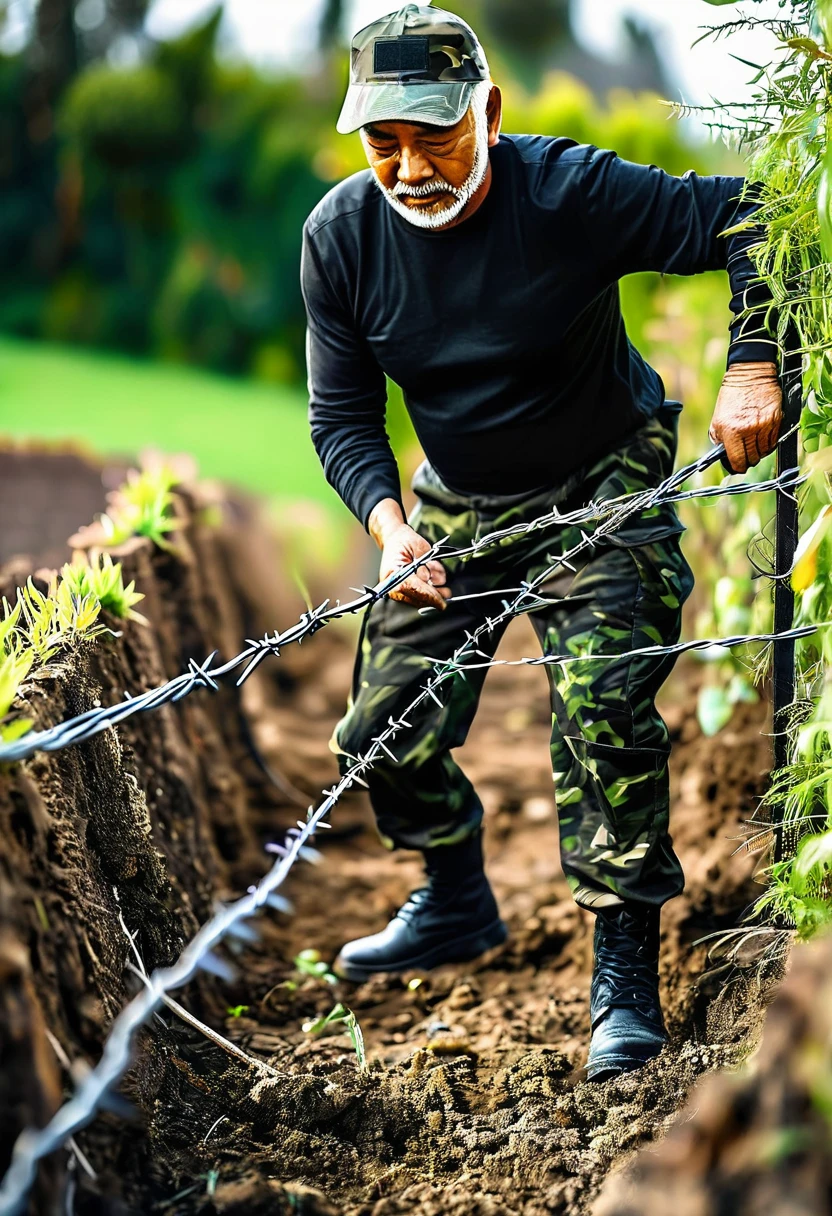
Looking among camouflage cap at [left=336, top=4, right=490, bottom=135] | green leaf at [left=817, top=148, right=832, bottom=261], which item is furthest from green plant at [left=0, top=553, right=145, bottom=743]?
green leaf at [left=817, top=148, right=832, bottom=261]

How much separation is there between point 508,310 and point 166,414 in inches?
273

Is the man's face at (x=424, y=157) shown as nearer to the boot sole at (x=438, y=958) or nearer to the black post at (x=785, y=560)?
the black post at (x=785, y=560)

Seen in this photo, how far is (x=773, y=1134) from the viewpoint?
1.22 metres

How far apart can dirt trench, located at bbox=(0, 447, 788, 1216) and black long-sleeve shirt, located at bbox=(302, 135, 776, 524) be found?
0.77 meters

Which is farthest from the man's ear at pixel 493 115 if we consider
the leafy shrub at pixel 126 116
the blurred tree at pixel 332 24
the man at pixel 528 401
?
the blurred tree at pixel 332 24

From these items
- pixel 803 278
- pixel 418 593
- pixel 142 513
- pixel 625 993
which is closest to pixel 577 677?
pixel 418 593

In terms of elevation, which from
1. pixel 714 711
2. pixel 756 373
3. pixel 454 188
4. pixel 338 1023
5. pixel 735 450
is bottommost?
pixel 338 1023

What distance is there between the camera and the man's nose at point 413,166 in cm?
226

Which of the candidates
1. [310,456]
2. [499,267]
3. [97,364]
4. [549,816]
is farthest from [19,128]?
[499,267]

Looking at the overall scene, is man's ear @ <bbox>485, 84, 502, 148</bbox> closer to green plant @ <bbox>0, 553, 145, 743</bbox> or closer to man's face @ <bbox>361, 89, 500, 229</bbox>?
man's face @ <bbox>361, 89, 500, 229</bbox>

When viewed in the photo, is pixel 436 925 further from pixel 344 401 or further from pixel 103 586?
pixel 344 401

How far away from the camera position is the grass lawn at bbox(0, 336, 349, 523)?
26.7 feet

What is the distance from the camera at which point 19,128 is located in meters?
10.7

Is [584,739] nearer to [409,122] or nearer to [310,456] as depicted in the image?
[409,122]
